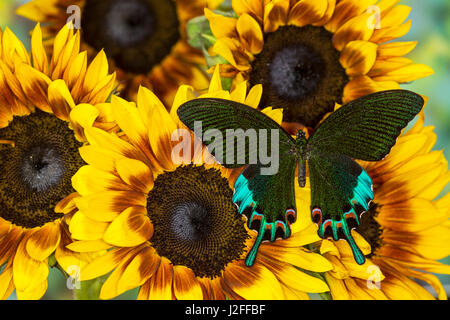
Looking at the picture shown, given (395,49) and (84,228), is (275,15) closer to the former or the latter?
(395,49)

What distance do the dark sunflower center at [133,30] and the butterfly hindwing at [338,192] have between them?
317 mm

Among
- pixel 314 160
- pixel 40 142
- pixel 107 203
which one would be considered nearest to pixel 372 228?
pixel 314 160

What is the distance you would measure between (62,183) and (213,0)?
0.33m

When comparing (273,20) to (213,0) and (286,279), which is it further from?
(286,279)

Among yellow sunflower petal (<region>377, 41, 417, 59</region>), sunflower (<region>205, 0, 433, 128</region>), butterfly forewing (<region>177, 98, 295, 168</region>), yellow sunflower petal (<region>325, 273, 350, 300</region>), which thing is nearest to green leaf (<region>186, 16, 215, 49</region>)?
sunflower (<region>205, 0, 433, 128</region>)

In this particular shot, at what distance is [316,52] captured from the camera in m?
0.73

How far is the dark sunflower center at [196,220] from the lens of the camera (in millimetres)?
684

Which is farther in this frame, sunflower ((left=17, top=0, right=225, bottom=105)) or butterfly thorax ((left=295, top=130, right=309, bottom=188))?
sunflower ((left=17, top=0, right=225, bottom=105))

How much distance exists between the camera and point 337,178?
0.65m

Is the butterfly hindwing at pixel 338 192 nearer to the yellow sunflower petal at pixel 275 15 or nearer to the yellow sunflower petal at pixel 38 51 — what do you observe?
the yellow sunflower petal at pixel 275 15

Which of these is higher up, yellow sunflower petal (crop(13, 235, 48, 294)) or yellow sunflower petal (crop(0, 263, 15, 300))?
yellow sunflower petal (crop(13, 235, 48, 294))

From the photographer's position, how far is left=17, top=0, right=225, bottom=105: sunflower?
30.3 inches

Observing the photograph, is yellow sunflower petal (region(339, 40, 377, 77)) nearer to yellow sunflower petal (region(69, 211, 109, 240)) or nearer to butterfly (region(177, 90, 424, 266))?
butterfly (region(177, 90, 424, 266))

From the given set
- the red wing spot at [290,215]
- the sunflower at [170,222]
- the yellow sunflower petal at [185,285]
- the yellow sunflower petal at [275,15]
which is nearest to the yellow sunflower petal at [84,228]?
the sunflower at [170,222]
